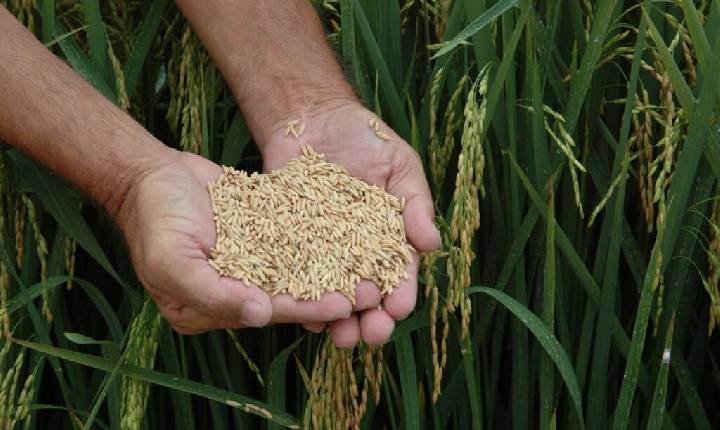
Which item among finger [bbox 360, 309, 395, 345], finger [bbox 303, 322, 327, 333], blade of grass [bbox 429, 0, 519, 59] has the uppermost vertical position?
blade of grass [bbox 429, 0, 519, 59]

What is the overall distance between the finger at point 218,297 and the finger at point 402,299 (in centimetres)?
17

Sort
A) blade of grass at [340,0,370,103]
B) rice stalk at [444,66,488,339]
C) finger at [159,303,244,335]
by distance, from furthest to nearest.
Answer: blade of grass at [340,0,370,103]
finger at [159,303,244,335]
rice stalk at [444,66,488,339]

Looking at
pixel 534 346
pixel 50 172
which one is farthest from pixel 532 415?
pixel 50 172

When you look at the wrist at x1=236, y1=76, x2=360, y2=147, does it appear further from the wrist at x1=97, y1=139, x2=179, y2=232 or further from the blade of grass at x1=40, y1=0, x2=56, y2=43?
the blade of grass at x1=40, y1=0, x2=56, y2=43

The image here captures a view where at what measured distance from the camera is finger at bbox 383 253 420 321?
1415 mm

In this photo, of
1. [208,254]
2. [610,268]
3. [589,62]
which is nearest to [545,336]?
[610,268]

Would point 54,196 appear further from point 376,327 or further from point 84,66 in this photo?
point 376,327

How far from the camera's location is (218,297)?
1.35 metres

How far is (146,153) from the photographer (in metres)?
1.55

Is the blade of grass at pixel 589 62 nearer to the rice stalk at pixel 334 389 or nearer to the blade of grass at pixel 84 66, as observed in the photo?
the rice stalk at pixel 334 389

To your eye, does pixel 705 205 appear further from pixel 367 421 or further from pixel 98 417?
pixel 98 417

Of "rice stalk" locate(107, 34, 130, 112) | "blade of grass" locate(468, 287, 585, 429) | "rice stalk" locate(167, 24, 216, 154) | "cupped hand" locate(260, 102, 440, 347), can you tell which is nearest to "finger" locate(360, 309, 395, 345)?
"cupped hand" locate(260, 102, 440, 347)

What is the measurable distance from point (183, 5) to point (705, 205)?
0.91 metres

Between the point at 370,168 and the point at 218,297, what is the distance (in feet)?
1.37
